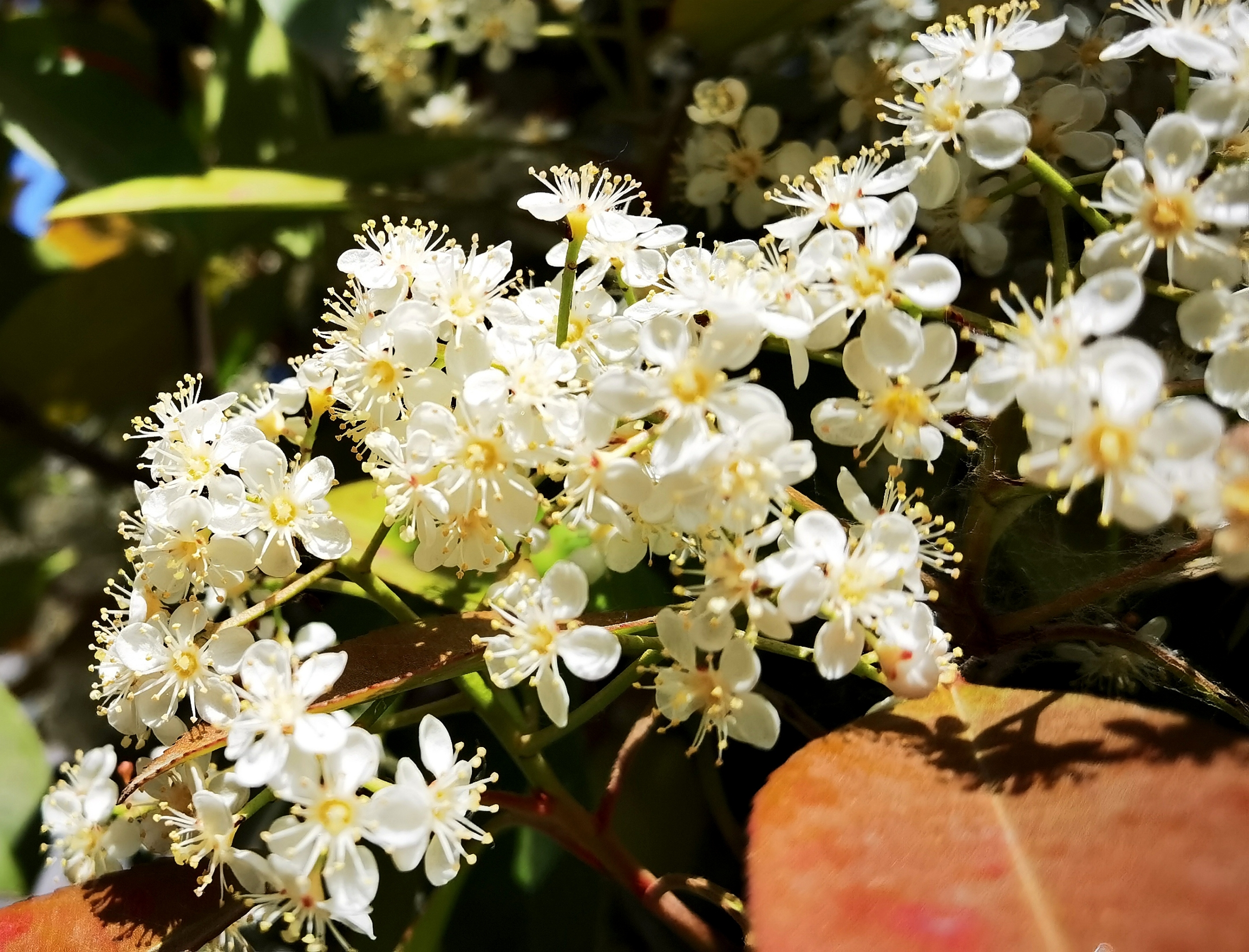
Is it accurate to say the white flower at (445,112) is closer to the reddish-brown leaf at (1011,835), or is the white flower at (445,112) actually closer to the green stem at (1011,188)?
the green stem at (1011,188)

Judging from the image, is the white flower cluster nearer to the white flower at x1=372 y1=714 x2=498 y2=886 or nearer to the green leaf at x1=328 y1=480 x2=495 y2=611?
the green leaf at x1=328 y1=480 x2=495 y2=611

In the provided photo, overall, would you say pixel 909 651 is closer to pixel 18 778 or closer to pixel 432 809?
pixel 432 809

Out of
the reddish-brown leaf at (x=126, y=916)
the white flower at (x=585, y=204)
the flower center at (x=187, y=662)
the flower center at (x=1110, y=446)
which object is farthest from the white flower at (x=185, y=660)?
the flower center at (x=1110, y=446)

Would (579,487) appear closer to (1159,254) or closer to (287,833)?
(287,833)

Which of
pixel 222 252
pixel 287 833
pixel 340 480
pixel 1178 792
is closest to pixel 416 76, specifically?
pixel 222 252

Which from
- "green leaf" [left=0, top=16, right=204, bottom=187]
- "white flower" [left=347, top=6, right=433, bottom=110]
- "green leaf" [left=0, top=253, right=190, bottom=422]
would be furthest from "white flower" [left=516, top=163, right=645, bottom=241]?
"green leaf" [left=0, top=253, right=190, bottom=422]

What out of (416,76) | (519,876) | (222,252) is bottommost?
(519,876)
